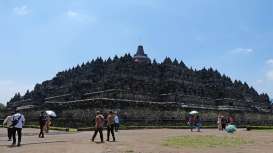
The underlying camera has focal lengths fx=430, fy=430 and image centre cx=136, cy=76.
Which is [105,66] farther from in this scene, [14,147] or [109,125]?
[14,147]

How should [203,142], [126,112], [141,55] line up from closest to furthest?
[203,142] < [126,112] < [141,55]

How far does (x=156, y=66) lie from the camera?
59.4m

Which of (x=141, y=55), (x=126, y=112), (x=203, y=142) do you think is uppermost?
(x=141, y=55)

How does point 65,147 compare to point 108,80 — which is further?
point 108,80

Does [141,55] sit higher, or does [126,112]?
[141,55]

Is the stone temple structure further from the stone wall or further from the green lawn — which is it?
the green lawn

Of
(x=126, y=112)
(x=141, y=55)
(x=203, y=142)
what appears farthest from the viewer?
(x=141, y=55)

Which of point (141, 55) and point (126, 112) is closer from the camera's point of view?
point (126, 112)

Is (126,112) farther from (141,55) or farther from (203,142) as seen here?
(141,55)

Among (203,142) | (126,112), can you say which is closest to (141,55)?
(126,112)

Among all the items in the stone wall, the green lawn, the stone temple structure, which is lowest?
the green lawn

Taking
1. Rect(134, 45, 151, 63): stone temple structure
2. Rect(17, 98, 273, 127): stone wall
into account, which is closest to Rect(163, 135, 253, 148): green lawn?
Rect(17, 98, 273, 127): stone wall

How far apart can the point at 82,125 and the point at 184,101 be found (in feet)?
61.7

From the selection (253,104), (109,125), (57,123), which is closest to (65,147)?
Answer: (109,125)
